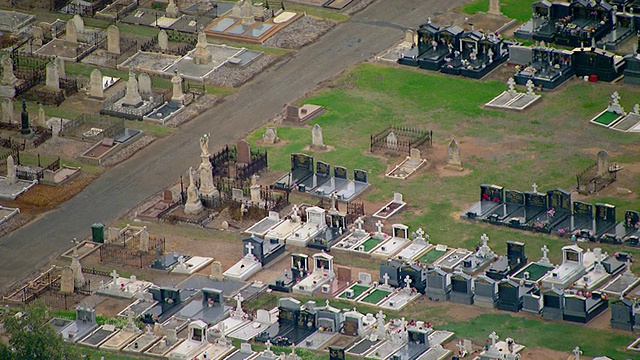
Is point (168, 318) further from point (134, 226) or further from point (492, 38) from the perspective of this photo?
point (492, 38)

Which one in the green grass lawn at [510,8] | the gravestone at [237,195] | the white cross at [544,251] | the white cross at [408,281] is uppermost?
the white cross at [408,281]

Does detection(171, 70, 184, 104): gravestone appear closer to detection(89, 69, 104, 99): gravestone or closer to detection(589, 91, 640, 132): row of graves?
detection(89, 69, 104, 99): gravestone

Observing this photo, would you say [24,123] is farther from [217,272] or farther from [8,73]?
[217,272]

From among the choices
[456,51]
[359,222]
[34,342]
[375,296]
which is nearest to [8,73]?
[456,51]

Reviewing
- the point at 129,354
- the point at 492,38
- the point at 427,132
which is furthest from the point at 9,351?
the point at 492,38

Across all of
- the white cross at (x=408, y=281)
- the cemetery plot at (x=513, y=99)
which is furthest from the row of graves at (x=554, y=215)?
the cemetery plot at (x=513, y=99)

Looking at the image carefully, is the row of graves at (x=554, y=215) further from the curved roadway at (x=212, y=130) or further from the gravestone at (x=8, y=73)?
the gravestone at (x=8, y=73)

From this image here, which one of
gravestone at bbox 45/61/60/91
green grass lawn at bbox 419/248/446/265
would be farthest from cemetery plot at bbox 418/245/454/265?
gravestone at bbox 45/61/60/91
